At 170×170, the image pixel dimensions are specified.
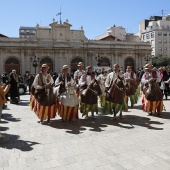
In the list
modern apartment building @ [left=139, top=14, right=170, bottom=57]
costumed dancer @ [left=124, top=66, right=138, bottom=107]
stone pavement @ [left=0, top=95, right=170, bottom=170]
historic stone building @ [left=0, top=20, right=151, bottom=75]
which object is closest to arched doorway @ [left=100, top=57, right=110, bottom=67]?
historic stone building @ [left=0, top=20, right=151, bottom=75]

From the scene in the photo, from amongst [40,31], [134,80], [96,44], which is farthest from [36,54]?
[134,80]

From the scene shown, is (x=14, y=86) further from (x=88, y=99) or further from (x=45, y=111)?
(x=88, y=99)

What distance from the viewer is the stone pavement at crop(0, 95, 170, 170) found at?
→ 439cm

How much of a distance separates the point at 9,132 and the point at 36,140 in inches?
47.7

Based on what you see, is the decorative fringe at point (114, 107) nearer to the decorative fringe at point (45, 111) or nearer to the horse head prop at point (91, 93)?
the horse head prop at point (91, 93)

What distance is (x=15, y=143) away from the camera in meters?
5.71

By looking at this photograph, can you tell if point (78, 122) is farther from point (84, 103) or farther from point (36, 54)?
point (36, 54)

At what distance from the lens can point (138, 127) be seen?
7.02 meters

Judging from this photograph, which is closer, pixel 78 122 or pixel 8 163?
pixel 8 163

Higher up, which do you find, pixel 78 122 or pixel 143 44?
pixel 143 44

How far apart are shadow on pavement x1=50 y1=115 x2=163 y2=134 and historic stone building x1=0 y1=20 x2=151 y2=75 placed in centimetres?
2740

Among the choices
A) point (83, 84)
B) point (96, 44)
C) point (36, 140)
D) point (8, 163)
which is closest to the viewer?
point (8, 163)

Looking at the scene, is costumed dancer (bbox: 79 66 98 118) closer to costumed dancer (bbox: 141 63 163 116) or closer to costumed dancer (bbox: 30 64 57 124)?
costumed dancer (bbox: 30 64 57 124)

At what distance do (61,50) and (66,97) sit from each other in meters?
31.2
